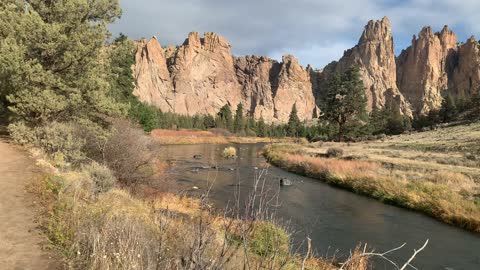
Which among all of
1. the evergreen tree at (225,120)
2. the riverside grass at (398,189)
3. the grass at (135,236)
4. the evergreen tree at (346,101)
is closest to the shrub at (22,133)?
the grass at (135,236)

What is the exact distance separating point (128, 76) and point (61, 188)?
38.5 metres

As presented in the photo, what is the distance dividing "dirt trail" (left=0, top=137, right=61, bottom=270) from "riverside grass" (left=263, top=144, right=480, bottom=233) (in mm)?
6614

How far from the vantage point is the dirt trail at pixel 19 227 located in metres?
6.32

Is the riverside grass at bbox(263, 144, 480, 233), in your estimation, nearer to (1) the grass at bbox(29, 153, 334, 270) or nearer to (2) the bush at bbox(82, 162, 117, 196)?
(1) the grass at bbox(29, 153, 334, 270)

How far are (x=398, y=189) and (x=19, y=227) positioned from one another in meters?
20.6

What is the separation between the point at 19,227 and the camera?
7867 mm

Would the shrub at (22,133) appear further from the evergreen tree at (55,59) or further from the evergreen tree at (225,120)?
the evergreen tree at (225,120)

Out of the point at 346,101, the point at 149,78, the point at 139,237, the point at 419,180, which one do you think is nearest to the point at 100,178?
the point at 139,237

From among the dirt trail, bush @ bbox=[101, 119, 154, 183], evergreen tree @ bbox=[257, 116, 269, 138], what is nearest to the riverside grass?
the dirt trail

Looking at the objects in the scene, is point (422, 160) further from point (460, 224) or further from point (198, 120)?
point (198, 120)

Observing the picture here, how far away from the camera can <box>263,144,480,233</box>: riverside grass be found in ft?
58.1

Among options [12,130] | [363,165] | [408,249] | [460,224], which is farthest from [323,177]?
[12,130]

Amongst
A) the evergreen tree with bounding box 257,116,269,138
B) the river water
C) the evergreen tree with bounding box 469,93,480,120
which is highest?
the evergreen tree with bounding box 469,93,480,120

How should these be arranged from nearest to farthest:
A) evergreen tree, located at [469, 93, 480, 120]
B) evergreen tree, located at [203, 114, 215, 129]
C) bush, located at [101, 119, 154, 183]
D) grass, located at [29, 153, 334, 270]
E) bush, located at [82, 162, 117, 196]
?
grass, located at [29, 153, 334, 270] → bush, located at [82, 162, 117, 196] → bush, located at [101, 119, 154, 183] → evergreen tree, located at [469, 93, 480, 120] → evergreen tree, located at [203, 114, 215, 129]
